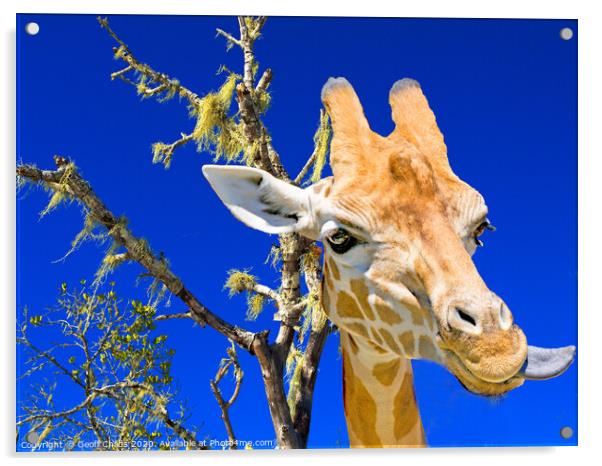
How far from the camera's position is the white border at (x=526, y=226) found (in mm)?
2664

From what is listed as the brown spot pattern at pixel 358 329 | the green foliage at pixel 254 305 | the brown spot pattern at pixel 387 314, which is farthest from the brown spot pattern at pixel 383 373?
the green foliage at pixel 254 305

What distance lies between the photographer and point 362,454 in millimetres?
2424

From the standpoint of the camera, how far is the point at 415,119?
2316 millimetres

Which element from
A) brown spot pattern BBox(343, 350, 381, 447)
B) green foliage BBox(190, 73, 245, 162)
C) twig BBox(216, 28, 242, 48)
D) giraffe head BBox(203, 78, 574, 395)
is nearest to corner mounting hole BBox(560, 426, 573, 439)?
brown spot pattern BBox(343, 350, 381, 447)

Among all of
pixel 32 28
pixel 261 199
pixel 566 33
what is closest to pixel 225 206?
pixel 261 199

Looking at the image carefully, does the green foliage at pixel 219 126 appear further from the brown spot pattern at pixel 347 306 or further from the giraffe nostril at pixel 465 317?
the giraffe nostril at pixel 465 317

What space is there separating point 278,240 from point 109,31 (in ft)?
3.60

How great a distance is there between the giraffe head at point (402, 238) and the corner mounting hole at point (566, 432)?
1017 millimetres

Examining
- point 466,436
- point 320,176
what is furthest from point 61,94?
point 466,436

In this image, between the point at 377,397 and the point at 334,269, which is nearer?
the point at 334,269

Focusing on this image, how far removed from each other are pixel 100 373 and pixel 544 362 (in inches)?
73.2

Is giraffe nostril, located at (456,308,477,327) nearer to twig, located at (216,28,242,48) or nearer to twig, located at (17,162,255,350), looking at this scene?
twig, located at (17,162,255,350)

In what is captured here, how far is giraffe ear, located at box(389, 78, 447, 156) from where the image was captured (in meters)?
2.22

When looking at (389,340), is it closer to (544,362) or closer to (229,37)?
(544,362)
